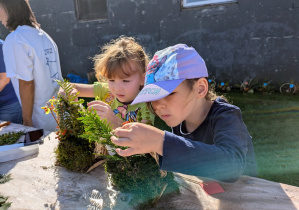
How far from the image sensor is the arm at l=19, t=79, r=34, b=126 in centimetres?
226

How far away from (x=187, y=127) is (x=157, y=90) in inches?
20.7

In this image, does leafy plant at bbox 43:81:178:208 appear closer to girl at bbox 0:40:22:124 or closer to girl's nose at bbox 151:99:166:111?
girl's nose at bbox 151:99:166:111

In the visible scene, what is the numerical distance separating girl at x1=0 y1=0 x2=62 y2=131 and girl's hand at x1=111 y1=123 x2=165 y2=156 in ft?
6.13

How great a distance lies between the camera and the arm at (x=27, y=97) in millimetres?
2264

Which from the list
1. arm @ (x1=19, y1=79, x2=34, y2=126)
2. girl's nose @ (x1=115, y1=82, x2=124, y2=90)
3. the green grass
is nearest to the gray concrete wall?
the green grass

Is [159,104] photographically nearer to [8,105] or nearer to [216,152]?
[216,152]

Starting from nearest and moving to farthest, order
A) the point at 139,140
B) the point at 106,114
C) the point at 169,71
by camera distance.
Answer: the point at 139,140 → the point at 169,71 → the point at 106,114

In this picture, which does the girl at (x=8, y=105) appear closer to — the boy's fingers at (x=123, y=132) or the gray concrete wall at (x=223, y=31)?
the boy's fingers at (x=123, y=132)

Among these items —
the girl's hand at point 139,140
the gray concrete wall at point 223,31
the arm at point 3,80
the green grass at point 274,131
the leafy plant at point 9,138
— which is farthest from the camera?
the gray concrete wall at point 223,31

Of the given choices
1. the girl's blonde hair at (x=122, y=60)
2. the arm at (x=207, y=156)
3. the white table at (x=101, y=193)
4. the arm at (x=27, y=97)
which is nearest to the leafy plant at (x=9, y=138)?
the white table at (x=101, y=193)

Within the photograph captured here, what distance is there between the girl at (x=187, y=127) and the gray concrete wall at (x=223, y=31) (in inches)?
155

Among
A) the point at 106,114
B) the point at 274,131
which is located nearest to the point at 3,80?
the point at 106,114

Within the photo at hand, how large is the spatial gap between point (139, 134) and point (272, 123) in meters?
3.68

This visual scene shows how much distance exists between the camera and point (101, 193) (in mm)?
1127
